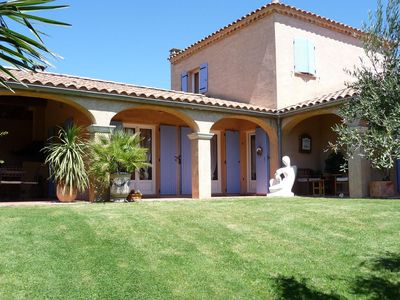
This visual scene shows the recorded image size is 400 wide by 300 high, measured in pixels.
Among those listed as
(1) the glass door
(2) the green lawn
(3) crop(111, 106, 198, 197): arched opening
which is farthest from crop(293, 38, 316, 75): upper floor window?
(2) the green lawn

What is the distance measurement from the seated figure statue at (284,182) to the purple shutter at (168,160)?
316cm

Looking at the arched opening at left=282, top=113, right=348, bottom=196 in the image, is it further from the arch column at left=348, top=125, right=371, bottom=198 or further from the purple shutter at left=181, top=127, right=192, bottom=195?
the purple shutter at left=181, top=127, right=192, bottom=195

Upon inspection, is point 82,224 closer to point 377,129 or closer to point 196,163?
point 377,129

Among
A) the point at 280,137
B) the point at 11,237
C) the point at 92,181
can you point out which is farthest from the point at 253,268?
the point at 280,137

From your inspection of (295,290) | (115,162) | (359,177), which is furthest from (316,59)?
(295,290)

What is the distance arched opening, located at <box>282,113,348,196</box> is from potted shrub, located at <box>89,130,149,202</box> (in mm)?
5305

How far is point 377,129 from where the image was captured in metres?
3.36

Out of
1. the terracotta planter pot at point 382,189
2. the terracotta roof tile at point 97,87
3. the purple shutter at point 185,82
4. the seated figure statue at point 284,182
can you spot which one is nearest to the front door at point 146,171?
the terracotta roof tile at point 97,87

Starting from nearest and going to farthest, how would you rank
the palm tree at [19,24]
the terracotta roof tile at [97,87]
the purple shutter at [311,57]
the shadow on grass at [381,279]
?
the palm tree at [19,24], the shadow on grass at [381,279], the terracotta roof tile at [97,87], the purple shutter at [311,57]

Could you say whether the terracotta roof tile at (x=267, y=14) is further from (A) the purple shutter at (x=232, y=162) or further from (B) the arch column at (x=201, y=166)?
(B) the arch column at (x=201, y=166)

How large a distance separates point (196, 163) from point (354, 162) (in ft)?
13.4

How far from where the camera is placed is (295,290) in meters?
4.38

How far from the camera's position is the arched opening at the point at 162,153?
12797 mm

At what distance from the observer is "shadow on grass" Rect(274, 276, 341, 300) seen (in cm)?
428
